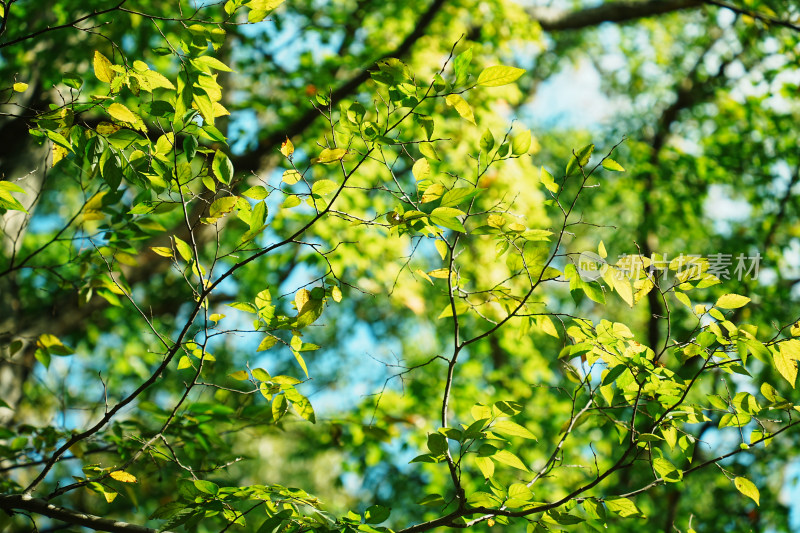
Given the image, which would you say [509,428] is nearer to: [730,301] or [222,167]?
[730,301]

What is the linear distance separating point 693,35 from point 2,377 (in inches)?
347

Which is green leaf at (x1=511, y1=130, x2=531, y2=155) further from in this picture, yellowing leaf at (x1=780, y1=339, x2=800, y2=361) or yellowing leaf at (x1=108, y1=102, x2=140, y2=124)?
yellowing leaf at (x1=108, y1=102, x2=140, y2=124)

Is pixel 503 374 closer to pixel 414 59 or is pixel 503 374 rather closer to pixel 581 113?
pixel 414 59

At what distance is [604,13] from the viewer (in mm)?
6020

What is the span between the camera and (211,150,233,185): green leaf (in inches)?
57.6

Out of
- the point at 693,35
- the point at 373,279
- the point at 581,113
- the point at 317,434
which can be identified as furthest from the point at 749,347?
the point at 581,113

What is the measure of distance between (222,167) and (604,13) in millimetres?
5698

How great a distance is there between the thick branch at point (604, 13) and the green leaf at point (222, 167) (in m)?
5.43

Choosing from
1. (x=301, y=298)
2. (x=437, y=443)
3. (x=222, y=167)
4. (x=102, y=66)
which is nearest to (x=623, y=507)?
(x=437, y=443)

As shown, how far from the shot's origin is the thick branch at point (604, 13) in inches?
228

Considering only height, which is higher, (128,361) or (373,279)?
(128,361)

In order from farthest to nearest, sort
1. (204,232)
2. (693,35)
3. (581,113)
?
(581,113)
(693,35)
(204,232)

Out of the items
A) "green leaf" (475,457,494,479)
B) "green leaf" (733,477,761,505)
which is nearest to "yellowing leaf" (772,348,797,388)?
"green leaf" (733,477,761,505)

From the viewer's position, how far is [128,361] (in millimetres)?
6000
